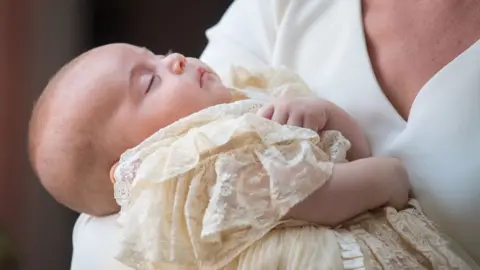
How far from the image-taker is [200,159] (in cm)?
85

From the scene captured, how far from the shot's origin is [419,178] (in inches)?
36.9

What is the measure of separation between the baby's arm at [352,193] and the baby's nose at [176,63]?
0.27 m

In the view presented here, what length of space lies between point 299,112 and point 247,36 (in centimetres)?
36

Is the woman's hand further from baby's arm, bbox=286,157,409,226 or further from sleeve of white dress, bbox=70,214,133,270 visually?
sleeve of white dress, bbox=70,214,133,270

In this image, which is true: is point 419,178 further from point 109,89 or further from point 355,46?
point 109,89

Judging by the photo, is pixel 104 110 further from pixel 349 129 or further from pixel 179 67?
pixel 349 129

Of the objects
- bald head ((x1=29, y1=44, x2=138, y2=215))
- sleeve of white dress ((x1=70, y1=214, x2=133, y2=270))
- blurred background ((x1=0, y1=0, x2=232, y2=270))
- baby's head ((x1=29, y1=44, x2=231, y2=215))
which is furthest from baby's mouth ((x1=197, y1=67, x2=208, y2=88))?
blurred background ((x1=0, y1=0, x2=232, y2=270))

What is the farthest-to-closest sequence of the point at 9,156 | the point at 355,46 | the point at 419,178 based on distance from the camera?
the point at 9,156 < the point at 355,46 < the point at 419,178

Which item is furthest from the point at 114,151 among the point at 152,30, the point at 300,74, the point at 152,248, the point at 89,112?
the point at 152,30

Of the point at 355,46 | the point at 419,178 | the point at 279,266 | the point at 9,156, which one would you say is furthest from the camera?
the point at 9,156

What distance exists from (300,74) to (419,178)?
293 mm

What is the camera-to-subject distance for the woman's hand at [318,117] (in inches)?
36.0

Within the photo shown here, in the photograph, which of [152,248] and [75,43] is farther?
[75,43]

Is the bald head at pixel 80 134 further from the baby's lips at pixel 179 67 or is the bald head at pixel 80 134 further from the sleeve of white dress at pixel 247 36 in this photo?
the sleeve of white dress at pixel 247 36
